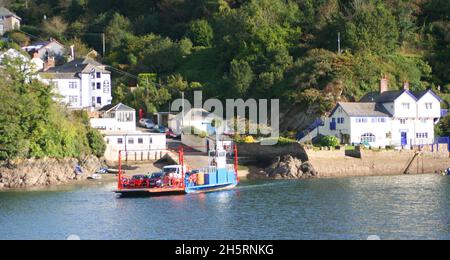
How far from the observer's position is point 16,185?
68875 mm

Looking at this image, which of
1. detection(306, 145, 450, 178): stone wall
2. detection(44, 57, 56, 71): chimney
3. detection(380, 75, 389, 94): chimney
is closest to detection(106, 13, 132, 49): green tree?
detection(44, 57, 56, 71): chimney

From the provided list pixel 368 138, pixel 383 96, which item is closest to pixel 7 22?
pixel 383 96

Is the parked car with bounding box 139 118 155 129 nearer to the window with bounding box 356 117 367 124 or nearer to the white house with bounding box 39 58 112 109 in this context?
the white house with bounding box 39 58 112 109

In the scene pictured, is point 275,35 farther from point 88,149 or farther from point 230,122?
point 88,149

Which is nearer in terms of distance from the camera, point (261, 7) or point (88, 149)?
point (88, 149)

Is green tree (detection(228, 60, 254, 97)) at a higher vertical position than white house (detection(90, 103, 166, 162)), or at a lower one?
higher

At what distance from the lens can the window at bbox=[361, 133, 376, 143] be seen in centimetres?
8082

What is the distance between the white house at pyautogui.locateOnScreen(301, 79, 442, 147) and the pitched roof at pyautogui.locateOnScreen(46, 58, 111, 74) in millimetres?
25487

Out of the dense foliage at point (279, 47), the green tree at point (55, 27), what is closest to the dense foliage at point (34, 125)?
the dense foliage at point (279, 47)

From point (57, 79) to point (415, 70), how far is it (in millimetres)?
35177

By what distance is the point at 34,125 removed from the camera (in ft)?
238
